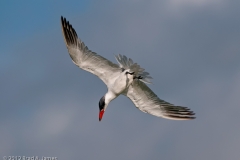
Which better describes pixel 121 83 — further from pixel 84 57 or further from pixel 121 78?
pixel 84 57

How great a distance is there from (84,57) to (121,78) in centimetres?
133

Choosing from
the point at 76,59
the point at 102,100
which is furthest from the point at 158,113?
the point at 76,59

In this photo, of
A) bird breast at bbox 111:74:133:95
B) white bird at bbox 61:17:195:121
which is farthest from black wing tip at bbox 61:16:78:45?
bird breast at bbox 111:74:133:95

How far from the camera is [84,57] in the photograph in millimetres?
20656

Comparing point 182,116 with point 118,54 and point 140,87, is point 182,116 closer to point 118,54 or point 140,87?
point 140,87

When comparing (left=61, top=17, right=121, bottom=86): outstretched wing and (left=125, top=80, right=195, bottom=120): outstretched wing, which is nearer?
(left=61, top=17, right=121, bottom=86): outstretched wing

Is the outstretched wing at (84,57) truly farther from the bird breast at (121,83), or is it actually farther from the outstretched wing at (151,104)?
the outstretched wing at (151,104)

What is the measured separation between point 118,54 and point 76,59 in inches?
54.2

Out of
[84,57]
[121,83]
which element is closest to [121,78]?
[121,83]

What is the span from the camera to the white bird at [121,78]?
2062 cm

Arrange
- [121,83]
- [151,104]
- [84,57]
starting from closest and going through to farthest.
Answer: [84,57], [121,83], [151,104]

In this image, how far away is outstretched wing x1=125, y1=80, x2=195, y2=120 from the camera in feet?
70.2

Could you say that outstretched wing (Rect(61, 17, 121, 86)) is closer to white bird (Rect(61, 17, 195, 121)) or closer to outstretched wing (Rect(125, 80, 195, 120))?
white bird (Rect(61, 17, 195, 121))

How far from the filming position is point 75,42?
2064cm
